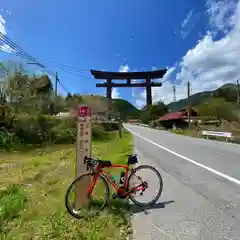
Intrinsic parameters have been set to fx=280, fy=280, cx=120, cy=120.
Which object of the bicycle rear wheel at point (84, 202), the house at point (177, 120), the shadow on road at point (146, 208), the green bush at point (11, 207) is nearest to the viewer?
Answer: the bicycle rear wheel at point (84, 202)

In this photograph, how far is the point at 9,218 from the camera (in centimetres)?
511

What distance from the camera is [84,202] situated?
4.95 metres

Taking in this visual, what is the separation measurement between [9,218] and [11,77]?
94.3ft

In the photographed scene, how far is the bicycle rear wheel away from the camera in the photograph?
4.73 m

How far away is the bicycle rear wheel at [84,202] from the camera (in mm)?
4727

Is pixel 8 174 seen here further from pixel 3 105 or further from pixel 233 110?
pixel 233 110

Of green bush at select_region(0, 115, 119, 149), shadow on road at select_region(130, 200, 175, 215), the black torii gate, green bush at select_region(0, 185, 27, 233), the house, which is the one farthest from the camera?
the house

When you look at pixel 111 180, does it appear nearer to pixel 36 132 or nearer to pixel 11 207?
pixel 11 207

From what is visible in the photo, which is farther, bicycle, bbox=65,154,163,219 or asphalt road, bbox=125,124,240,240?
bicycle, bbox=65,154,163,219

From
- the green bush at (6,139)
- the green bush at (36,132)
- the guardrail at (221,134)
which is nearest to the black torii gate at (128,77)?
the green bush at (36,132)

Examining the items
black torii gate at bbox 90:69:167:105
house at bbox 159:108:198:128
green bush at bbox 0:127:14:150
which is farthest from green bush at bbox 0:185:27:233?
house at bbox 159:108:198:128

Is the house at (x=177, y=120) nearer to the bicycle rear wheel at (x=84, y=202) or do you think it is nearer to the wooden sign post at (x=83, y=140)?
the bicycle rear wheel at (x=84, y=202)

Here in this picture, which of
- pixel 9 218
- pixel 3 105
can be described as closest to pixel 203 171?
pixel 9 218

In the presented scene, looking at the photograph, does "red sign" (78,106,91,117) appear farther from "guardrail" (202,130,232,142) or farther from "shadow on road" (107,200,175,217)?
"guardrail" (202,130,232,142)
